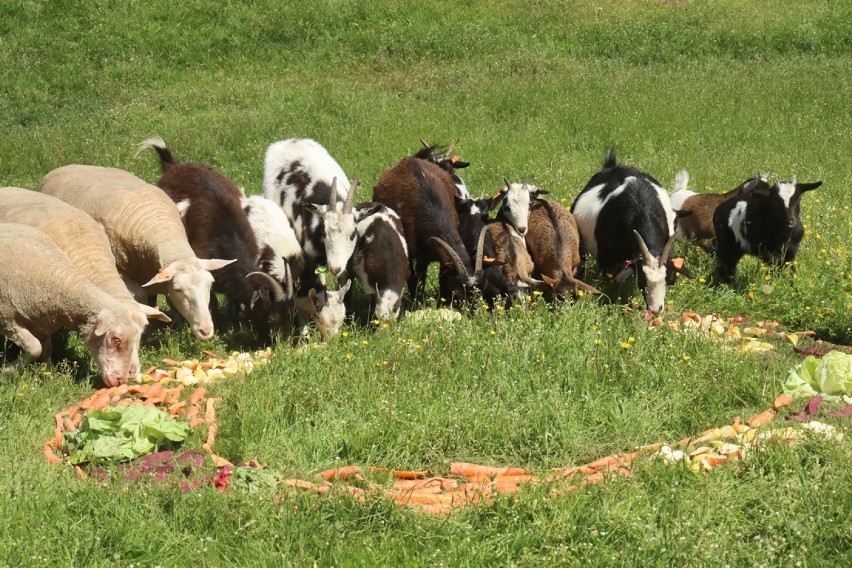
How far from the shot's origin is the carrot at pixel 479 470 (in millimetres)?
6734

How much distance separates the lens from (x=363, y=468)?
668cm

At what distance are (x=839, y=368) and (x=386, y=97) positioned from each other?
15178 mm

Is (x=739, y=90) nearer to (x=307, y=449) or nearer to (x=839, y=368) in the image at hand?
(x=839, y=368)

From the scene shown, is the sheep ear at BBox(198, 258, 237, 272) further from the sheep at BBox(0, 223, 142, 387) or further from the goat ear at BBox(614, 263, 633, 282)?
the goat ear at BBox(614, 263, 633, 282)

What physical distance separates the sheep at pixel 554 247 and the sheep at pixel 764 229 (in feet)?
6.01

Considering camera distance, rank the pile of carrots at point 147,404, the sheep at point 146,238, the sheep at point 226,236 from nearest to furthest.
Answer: the pile of carrots at point 147,404, the sheep at point 146,238, the sheep at point 226,236

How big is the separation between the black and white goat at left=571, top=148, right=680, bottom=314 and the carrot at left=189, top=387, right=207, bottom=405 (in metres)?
4.73

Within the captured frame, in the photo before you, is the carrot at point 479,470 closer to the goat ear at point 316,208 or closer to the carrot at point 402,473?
the carrot at point 402,473

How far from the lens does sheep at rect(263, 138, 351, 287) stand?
37.3 ft

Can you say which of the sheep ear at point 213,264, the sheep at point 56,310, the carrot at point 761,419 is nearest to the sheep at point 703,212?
the carrot at point 761,419

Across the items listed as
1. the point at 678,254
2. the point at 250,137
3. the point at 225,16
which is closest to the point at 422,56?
the point at 225,16

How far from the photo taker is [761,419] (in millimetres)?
7254

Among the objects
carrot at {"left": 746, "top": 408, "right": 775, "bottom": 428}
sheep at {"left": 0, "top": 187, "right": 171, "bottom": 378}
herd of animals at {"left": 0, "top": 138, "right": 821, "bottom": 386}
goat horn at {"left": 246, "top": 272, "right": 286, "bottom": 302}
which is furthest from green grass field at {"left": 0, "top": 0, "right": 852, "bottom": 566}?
sheep at {"left": 0, "top": 187, "right": 171, "bottom": 378}

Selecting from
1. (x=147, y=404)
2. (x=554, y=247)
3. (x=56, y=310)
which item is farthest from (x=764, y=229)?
(x=56, y=310)
